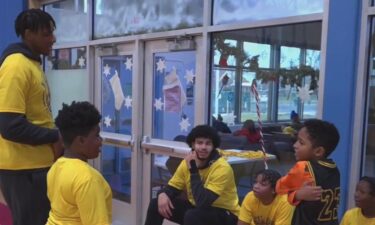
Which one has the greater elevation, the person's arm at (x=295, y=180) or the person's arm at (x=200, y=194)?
the person's arm at (x=295, y=180)

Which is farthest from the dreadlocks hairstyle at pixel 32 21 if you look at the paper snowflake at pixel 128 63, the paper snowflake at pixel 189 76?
the paper snowflake at pixel 128 63

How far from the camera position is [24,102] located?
204cm

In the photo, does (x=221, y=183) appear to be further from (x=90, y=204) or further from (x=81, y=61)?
(x=81, y=61)

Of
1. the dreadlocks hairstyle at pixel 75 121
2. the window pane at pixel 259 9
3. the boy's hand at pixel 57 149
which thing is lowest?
the boy's hand at pixel 57 149

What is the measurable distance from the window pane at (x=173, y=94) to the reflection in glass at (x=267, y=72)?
28 cm

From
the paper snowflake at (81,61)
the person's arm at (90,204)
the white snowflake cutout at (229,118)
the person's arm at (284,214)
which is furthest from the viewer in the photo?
the paper snowflake at (81,61)

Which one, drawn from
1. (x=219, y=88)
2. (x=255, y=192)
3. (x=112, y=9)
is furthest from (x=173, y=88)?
(x=255, y=192)

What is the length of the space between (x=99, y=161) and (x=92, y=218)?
3.49 meters

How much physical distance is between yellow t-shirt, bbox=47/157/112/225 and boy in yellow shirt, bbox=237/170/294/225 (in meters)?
1.10

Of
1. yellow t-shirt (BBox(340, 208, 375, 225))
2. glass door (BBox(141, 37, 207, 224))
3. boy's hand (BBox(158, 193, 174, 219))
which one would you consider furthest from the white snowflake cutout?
yellow t-shirt (BBox(340, 208, 375, 225))

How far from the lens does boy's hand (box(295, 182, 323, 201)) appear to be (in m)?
2.07

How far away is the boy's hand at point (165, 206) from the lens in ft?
10.1

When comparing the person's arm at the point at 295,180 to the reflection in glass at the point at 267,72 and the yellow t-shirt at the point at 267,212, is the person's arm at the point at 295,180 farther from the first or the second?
the reflection in glass at the point at 267,72

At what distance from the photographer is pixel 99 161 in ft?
16.7
